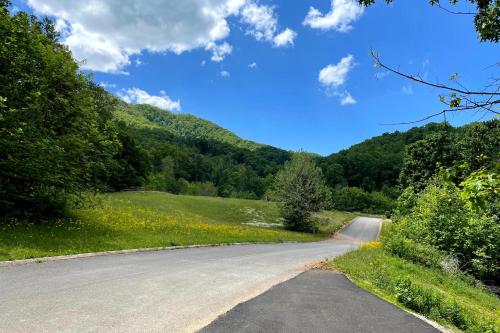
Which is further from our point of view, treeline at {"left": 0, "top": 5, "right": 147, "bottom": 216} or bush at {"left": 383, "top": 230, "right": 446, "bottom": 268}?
bush at {"left": 383, "top": 230, "right": 446, "bottom": 268}

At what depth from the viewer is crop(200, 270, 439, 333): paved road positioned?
23.0 feet

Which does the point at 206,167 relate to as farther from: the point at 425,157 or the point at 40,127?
the point at 40,127

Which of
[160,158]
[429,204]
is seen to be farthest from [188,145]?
[429,204]

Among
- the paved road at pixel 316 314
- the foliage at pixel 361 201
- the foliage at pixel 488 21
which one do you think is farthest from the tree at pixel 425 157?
the foliage at pixel 361 201

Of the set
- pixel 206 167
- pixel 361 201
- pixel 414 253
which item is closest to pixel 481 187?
pixel 414 253

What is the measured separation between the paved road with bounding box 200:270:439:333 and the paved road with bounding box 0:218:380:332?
0.52 metres

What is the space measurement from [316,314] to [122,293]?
4.46 meters

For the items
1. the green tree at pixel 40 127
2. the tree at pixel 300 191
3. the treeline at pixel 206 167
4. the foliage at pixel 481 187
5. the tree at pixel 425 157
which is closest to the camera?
the foliage at pixel 481 187

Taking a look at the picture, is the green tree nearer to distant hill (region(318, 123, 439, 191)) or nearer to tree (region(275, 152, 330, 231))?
tree (region(275, 152, 330, 231))

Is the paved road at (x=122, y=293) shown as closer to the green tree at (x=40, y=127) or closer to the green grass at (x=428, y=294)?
the green grass at (x=428, y=294)

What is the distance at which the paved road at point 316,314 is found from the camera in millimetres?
7023

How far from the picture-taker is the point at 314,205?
51.2 meters

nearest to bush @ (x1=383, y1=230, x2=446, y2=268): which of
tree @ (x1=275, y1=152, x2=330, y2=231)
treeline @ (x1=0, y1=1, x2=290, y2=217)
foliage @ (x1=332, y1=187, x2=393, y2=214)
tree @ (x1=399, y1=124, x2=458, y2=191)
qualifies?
treeline @ (x1=0, y1=1, x2=290, y2=217)

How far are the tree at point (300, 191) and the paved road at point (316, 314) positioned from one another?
39545 mm
